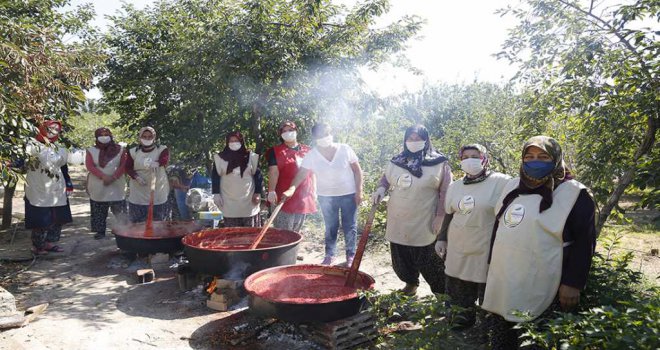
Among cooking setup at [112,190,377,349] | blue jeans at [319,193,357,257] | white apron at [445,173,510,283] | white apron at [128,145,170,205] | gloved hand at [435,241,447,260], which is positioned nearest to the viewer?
white apron at [445,173,510,283]

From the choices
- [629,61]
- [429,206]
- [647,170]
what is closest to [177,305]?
[429,206]

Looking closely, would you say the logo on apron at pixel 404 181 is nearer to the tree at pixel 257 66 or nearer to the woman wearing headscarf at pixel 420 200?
the woman wearing headscarf at pixel 420 200

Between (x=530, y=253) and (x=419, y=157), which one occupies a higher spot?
(x=419, y=157)

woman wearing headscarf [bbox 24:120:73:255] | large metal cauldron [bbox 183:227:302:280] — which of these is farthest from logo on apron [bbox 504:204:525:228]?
woman wearing headscarf [bbox 24:120:73:255]

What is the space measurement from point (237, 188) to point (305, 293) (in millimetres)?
2323

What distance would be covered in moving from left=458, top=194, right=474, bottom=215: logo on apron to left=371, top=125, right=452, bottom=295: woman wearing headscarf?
0.55 m

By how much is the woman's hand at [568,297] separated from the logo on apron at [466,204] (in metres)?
0.96

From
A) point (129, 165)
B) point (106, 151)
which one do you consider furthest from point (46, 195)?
point (129, 165)

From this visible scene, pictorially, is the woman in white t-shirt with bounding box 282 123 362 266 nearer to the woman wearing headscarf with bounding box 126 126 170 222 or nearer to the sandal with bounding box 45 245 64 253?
the woman wearing headscarf with bounding box 126 126 170 222

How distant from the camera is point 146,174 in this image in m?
6.60

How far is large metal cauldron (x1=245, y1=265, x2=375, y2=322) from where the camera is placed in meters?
3.38

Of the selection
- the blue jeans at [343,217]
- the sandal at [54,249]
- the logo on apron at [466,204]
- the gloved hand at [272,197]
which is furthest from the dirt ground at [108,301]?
the logo on apron at [466,204]

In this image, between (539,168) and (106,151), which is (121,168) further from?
(539,168)

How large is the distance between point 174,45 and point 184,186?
8.32 ft
